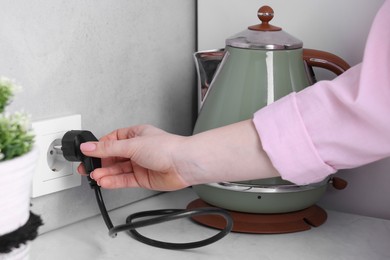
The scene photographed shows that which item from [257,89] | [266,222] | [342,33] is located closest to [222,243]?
[266,222]

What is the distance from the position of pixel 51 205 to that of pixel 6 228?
1.26 ft

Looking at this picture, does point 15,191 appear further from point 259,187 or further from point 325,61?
point 325,61

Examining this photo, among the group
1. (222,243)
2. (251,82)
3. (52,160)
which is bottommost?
(222,243)

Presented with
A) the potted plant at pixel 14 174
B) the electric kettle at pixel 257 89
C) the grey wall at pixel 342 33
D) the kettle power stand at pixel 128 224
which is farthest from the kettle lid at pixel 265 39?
the potted plant at pixel 14 174

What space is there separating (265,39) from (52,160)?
1.13 ft

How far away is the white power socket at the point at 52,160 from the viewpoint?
776 millimetres

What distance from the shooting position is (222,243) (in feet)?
2.64

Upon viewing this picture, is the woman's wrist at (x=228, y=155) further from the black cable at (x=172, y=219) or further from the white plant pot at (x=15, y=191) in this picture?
the white plant pot at (x=15, y=191)

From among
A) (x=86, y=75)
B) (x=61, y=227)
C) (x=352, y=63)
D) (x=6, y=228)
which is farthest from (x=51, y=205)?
(x=352, y=63)

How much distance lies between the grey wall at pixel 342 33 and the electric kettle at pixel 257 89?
7 cm

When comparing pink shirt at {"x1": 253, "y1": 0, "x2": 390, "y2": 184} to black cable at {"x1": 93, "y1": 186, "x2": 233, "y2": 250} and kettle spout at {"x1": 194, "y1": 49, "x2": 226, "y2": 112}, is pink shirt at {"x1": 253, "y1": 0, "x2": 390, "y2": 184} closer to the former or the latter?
black cable at {"x1": 93, "y1": 186, "x2": 233, "y2": 250}

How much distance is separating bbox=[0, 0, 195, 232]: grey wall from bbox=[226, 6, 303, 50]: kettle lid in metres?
0.16

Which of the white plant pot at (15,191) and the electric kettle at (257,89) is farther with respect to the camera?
the electric kettle at (257,89)

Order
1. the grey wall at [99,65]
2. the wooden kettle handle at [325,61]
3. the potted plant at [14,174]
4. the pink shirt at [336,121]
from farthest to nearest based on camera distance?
the wooden kettle handle at [325,61]
the grey wall at [99,65]
the pink shirt at [336,121]
the potted plant at [14,174]
